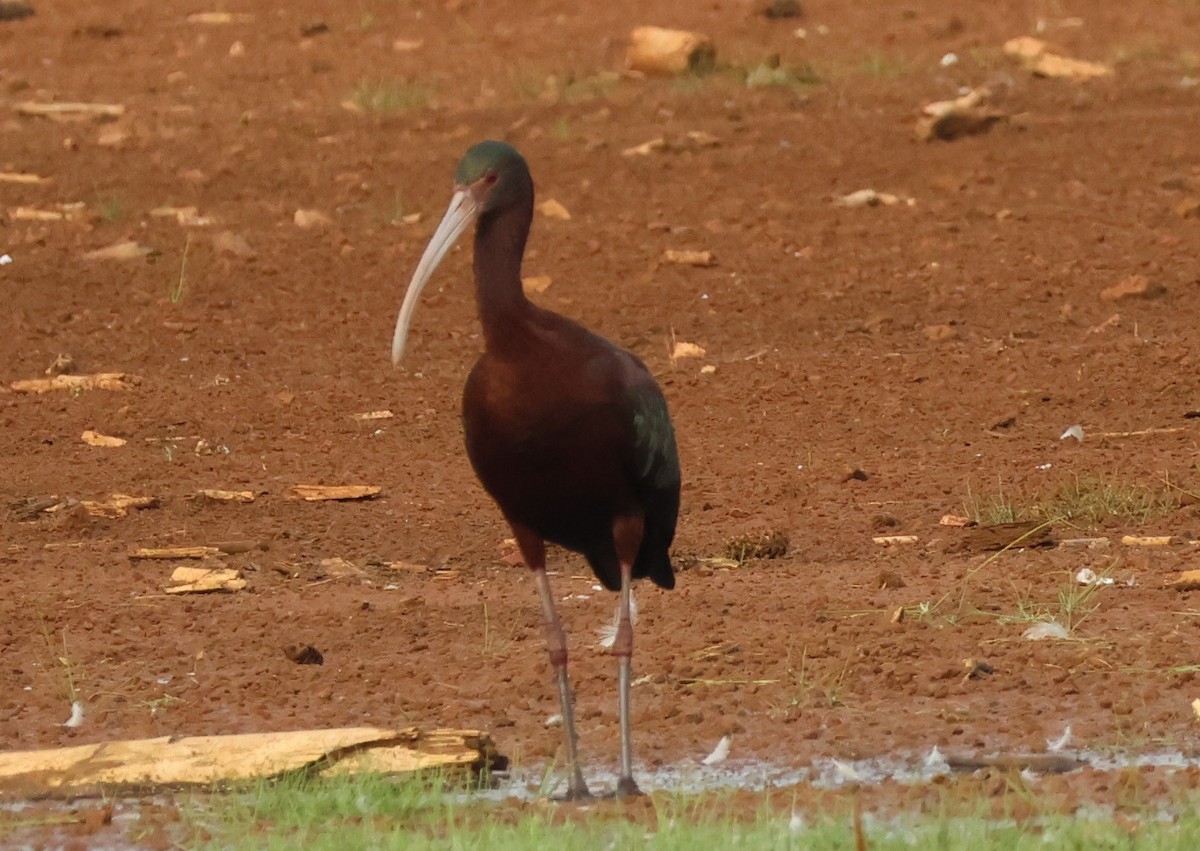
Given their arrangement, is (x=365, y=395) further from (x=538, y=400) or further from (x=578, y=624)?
(x=538, y=400)

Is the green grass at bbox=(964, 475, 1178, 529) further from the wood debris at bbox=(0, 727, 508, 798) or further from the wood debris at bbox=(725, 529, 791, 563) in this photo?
the wood debris at bbox=(0, 727, 508, 798)

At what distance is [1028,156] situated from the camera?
1414 centimetres

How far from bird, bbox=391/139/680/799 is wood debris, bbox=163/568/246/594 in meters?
2.04

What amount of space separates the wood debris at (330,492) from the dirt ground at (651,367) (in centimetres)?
9

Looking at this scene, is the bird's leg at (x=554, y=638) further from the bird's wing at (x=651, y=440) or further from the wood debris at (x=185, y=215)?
the wood debris at (x=185, y=215)

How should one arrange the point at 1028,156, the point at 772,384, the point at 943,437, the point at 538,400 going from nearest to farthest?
the point at 538,400 → the point at 943,437 → the point at 772,384 → the point at 1028,156

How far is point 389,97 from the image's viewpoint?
16.7m

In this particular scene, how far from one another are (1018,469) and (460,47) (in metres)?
11.4

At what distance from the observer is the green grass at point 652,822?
14.2ft

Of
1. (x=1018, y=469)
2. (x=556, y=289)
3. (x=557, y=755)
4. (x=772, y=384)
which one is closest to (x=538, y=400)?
(x=557, y=755)

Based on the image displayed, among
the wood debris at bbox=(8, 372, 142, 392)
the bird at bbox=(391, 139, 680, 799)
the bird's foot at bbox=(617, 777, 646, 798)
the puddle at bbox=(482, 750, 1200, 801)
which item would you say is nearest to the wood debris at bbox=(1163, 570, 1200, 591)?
the puddle at bbox=(482, 750, 1200, 801)

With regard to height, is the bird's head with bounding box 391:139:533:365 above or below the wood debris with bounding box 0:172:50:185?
above

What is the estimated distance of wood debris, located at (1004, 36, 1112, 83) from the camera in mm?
16609

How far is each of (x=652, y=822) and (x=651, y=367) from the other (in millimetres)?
5897
